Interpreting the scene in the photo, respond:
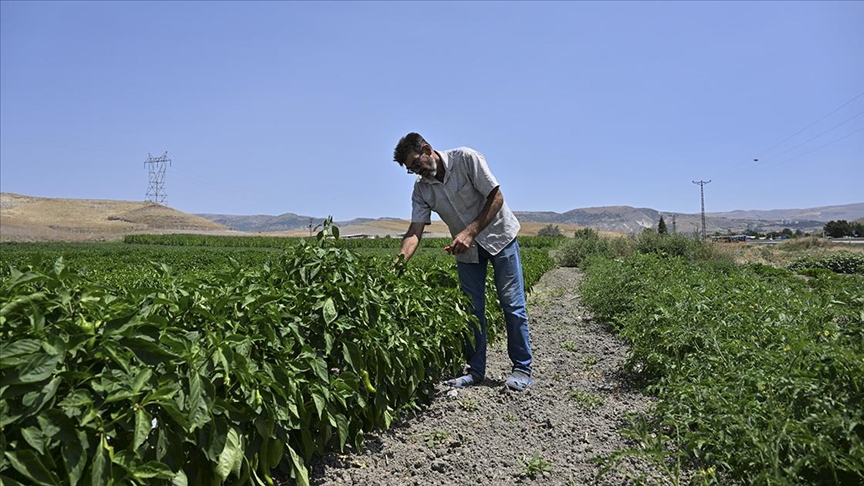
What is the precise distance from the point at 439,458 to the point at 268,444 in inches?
48.3

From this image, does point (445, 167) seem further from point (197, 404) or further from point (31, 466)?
point (31, 466)

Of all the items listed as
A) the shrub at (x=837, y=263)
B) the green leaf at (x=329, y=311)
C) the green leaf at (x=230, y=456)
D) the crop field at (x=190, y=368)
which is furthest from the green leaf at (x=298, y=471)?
the shrub at (x=837, y=263)

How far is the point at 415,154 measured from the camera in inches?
169

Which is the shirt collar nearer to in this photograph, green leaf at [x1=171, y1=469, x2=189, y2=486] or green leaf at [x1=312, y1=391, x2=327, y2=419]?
green leaf at [x1=312, y1=391, x2=327, y2=419]

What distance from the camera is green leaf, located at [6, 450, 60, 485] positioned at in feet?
4.77

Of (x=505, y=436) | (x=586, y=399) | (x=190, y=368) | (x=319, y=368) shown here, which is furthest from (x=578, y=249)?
(x=190, y=368)

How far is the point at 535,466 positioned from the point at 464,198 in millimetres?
2142

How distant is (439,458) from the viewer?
128 inches

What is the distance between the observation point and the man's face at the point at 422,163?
4.29m

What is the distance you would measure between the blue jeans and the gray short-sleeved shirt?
0.10 metres

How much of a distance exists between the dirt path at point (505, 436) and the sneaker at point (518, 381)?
0.22ft

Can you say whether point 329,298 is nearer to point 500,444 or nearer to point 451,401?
point 500,444

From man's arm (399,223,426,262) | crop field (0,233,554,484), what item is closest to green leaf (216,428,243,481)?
crop field (0,233,554,484)

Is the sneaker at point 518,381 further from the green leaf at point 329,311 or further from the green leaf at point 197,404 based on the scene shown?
the green leaf at point 197,404
